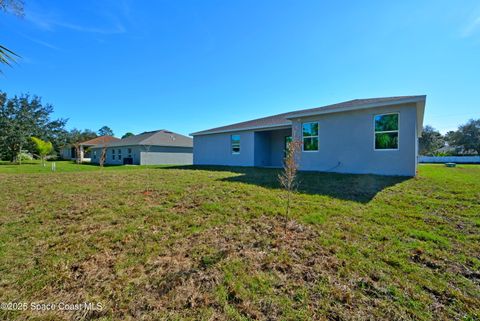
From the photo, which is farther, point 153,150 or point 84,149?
point 84,149

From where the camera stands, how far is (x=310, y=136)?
1130cm

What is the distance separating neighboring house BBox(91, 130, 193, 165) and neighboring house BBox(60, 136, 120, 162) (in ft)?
28.7

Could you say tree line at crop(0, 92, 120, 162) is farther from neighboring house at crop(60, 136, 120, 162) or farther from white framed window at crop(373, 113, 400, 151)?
white framed window at crop(373, 113, 400, 151)

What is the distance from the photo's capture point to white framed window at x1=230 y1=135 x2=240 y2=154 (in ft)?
52.9

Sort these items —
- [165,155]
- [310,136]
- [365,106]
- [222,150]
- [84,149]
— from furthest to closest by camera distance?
[84,149] < [165,155] < [222,150] < [310,136] < [365,106]

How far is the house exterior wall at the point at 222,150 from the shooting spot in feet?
50.7

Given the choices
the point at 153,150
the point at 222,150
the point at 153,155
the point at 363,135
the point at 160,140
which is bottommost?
the point at 153,155

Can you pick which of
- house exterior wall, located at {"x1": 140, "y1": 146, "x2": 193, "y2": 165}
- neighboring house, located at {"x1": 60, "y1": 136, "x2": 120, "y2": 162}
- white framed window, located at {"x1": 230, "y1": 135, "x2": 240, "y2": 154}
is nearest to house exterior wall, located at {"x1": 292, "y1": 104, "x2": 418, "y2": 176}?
white framed window, located at {"x1": 230, "y1": 135, "x2": 240, "y2": 154}

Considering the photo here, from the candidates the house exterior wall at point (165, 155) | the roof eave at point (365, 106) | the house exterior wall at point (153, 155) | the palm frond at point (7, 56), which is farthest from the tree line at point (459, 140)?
the palm frond at point (7, 56)

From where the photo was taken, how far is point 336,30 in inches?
354

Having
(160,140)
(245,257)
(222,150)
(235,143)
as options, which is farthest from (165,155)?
(245,257)

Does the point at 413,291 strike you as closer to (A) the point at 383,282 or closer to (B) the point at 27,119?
(A) the point at 383,282

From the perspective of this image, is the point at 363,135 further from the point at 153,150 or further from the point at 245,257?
the point at 153,150

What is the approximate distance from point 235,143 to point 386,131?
31.7 feet
